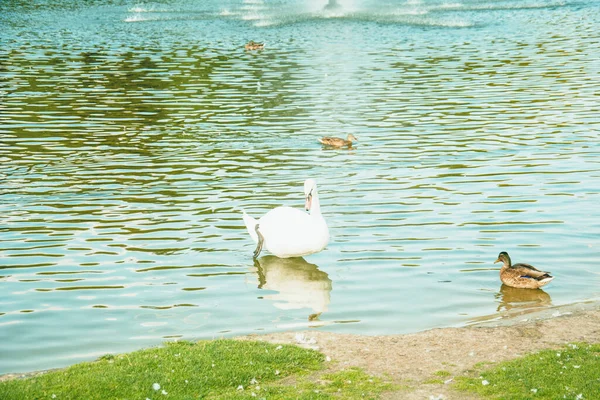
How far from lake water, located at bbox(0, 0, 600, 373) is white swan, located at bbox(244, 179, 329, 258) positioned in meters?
0.40

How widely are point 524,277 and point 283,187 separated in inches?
306

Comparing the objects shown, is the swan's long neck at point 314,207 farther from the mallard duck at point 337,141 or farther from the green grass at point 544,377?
the mallard duck at point 337,141

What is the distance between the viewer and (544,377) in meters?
9.69

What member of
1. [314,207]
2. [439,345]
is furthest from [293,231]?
[439,345]

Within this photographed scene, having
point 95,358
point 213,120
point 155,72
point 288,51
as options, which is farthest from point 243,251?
point 288,51

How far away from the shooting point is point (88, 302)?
45.5 ft

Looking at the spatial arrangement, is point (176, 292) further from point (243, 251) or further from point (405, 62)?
point (405, 62)

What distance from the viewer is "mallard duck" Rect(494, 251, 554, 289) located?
45.5ft

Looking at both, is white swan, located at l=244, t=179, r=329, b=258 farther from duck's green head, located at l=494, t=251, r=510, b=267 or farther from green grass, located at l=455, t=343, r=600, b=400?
green grass, located at l=455, t=343, r=600, b=400

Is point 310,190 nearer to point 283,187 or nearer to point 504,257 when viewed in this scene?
point 504,257

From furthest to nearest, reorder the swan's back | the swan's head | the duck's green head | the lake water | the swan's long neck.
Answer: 1. the swan's head
2. the swan's long neck
3. the swan's back
4. the duck's green head
5. the lake water

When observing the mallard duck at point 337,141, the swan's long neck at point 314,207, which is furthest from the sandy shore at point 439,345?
the mallard duck at point 337,141

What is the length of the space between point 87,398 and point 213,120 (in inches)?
773

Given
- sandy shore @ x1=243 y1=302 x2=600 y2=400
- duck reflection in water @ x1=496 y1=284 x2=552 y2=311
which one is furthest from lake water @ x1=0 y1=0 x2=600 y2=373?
sandy shore @ x1=243 y1=302 x2=600 y2=400
